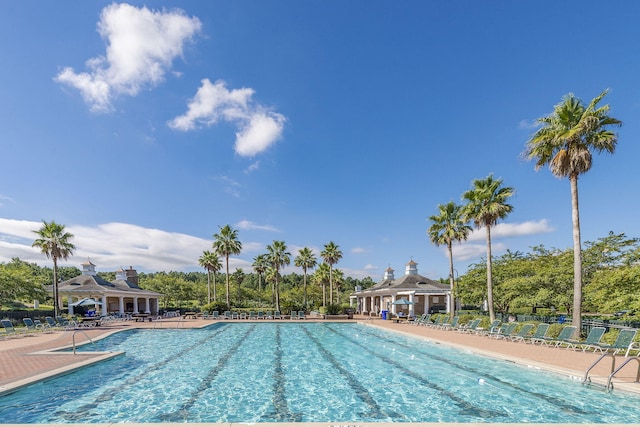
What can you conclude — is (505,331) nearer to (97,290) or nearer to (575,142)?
(575,142)

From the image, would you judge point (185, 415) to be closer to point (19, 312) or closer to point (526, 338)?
point (526, 338)

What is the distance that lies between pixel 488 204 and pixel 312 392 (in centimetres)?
2004

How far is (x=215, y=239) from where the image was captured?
44250 mm

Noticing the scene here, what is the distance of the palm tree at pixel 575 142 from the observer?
1669 centimetres

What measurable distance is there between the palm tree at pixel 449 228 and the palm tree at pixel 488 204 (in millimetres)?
4762

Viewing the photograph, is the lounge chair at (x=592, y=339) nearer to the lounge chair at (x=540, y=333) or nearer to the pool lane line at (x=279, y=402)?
the lounge chair at (x=540, y=333)

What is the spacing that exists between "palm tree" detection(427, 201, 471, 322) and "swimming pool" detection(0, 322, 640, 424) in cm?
1666

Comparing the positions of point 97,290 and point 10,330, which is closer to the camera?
point 10,330

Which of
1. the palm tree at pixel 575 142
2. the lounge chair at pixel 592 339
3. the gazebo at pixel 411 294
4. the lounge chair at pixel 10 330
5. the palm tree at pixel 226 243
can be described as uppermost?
the palm tree at pixel 575 142

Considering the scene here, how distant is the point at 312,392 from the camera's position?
9.78 metres

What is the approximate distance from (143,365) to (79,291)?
31.6 m

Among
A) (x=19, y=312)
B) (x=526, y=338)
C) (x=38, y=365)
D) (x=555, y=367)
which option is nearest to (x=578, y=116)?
(x=526, y=338)

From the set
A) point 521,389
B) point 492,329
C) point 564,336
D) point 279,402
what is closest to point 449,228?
point 492,329

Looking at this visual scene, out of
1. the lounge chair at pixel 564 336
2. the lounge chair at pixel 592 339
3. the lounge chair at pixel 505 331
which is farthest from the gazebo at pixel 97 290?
the lounge chair at pixel 592 339
